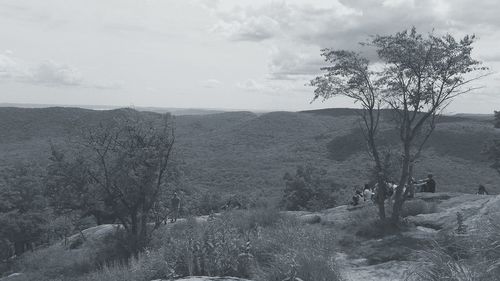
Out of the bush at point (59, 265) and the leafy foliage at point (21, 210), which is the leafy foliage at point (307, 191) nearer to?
the bush at point (59, 265)

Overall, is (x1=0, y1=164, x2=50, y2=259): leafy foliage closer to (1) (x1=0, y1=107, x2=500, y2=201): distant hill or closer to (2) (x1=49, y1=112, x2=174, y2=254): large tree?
(1) (x1=0, y1=107, x2=500, y2=201): distant hill

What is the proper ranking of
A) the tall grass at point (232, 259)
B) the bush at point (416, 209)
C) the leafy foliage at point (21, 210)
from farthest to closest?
1. the leafy foliage at point (21, 210)
2. the bush at point (416, 209)
3. the tall grass at point (232, 259)

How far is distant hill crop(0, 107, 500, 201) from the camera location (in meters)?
57.3

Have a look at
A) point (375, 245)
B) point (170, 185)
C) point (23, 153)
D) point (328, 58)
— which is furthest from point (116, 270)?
point (23, 153)

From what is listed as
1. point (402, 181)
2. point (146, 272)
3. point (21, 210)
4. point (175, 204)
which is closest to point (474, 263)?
point (146, 272)

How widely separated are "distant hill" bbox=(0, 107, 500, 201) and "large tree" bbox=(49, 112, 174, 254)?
3.76ft

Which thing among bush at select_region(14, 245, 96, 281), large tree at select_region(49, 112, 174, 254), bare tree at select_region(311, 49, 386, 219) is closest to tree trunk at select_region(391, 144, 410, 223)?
bare tree at select_region(311, 49, 386, 219)

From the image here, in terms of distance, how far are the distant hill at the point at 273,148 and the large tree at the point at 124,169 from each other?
115 centimetres

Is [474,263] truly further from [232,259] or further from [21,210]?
[21,210]

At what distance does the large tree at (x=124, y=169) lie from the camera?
20.0 meters

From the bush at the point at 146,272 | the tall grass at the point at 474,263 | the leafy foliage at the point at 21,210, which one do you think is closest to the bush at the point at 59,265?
the leafy foliage at the point at 21,210

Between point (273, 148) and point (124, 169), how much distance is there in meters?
79.9

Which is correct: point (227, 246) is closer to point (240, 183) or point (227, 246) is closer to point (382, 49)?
point (382, 49)

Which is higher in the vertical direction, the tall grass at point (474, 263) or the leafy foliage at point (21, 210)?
the tall grass at point (474, 263)
